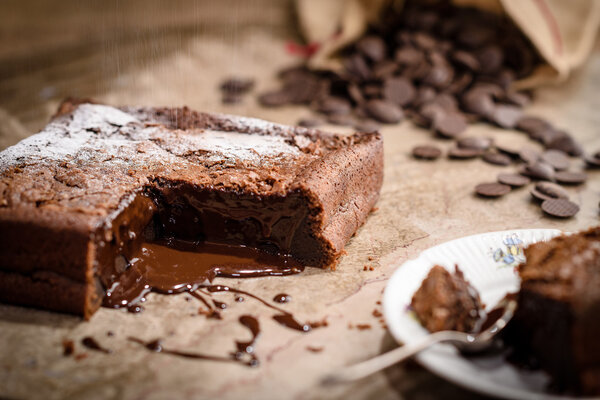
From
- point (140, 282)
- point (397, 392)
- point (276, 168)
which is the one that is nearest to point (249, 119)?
point (276, 168)

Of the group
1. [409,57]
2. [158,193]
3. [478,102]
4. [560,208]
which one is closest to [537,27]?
[478,102]

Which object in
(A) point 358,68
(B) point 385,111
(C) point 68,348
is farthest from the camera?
(A) point 358,68

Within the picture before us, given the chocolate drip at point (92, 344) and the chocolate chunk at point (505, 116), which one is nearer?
the chocolate drip at point (92, 344)

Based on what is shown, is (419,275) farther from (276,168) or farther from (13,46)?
(13,46)

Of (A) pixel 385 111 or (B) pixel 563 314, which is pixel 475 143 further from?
(B) pixel 563 314

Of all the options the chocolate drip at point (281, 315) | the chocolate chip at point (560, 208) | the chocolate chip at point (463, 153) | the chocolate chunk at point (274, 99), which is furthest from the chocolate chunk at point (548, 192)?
the chocolate chunk at point (274, 99)

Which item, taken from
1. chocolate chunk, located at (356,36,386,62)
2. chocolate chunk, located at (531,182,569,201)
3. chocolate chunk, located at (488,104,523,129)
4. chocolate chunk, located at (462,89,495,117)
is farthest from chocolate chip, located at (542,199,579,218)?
chocolate chunk, located at (356,36,386,62)

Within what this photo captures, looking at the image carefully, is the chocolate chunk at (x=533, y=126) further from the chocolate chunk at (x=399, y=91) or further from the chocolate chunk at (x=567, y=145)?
the chocolate chunk at (x=399, y=91)
